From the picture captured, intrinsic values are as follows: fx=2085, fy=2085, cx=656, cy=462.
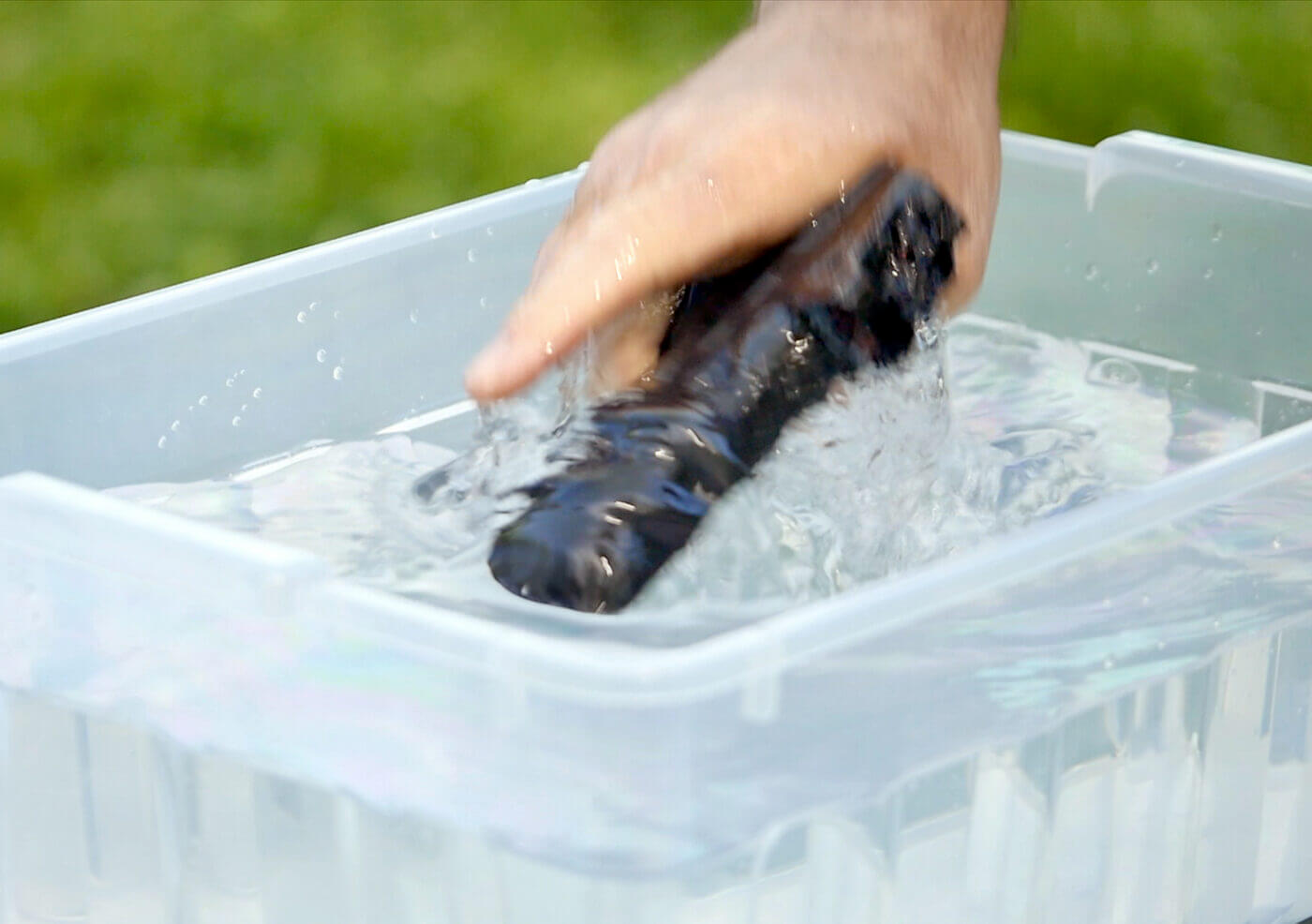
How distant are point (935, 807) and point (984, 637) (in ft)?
0.32

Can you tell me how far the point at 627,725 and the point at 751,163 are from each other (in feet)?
1.34

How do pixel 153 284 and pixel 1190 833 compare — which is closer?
pixel 1190 833

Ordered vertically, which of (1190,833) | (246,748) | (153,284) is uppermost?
(246,748)

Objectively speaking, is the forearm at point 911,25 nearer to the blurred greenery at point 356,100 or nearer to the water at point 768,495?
the water at point 768,495

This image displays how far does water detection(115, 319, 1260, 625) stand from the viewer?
950 millimetres

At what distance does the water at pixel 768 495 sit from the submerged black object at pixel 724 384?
0.07 ft

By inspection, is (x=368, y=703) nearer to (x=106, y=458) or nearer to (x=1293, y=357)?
(x=106, y=458)

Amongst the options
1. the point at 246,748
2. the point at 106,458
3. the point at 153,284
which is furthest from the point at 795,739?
the point at 153,284

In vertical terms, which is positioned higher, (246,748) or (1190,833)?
(246,748)

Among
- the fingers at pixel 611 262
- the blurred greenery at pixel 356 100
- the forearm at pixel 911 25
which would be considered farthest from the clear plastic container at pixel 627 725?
the blurred greenery at pixel 356 100

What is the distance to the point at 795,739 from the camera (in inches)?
28.7

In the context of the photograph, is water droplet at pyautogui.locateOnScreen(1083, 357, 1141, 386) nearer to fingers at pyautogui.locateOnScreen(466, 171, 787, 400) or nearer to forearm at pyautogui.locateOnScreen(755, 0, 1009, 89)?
forearm at pyautogui.locateOnScreen(755, 0, 1009, 89)

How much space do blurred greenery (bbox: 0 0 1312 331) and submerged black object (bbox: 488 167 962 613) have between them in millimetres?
1155

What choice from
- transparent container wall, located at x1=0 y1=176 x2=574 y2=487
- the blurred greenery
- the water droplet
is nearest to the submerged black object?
transparent container wall, located at x1=0 y1=176 x2=574 y2=487
